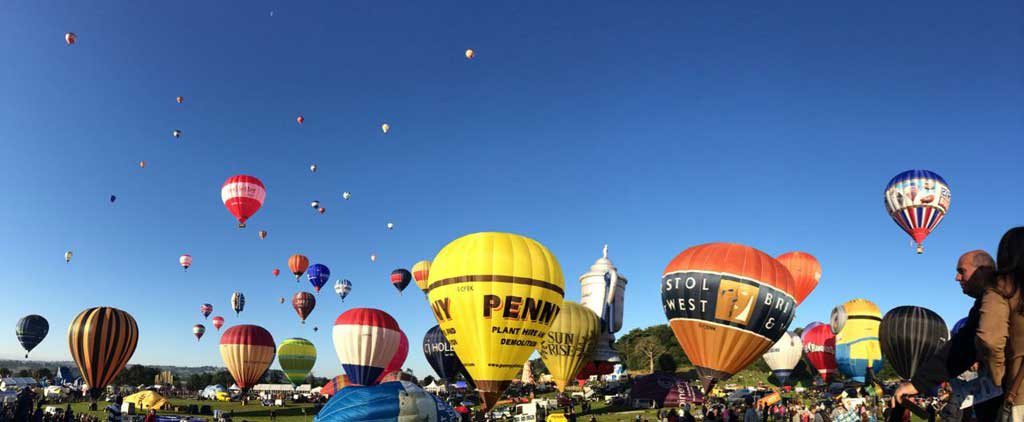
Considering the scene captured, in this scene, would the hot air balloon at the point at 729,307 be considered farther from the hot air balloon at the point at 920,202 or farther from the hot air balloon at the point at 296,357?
the hot air balloon at the point at 296,357

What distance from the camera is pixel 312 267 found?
56.9 meters

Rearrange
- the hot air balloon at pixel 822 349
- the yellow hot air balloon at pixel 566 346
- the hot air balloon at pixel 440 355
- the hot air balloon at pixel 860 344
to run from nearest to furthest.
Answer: the yellow hot air balloon at pixel 566 346 < the hot air balloon at pixel 440 355 < the hot air balloon at pixel 860 344 < the hot air balloon at pixel 822 349

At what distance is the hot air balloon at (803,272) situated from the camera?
145 feet

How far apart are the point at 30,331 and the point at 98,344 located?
28.4m

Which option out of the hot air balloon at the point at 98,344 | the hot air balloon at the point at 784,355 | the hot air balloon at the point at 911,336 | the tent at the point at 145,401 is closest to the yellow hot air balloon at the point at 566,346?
the hot air balloon at the point at 911,336

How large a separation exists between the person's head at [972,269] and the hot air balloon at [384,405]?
1238cm

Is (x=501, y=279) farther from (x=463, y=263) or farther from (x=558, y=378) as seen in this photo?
(x=558, y=378)

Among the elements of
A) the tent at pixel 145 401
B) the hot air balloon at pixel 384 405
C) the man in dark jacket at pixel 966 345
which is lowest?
the tent at pixel 145 401

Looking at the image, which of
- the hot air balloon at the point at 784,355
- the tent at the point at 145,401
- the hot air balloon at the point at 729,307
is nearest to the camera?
the hot air balloon at the point at 729,307

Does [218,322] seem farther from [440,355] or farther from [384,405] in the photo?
[384,405]

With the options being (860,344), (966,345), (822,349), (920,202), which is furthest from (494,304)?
(822,349)

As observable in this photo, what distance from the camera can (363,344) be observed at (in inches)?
1500

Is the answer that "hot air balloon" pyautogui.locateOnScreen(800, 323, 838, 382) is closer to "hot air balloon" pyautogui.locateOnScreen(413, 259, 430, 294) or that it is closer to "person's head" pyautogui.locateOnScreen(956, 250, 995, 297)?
"hot air balloon" pyautogui.locateOnScreen(413, 259, 430, 294)

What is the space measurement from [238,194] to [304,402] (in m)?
16.5
